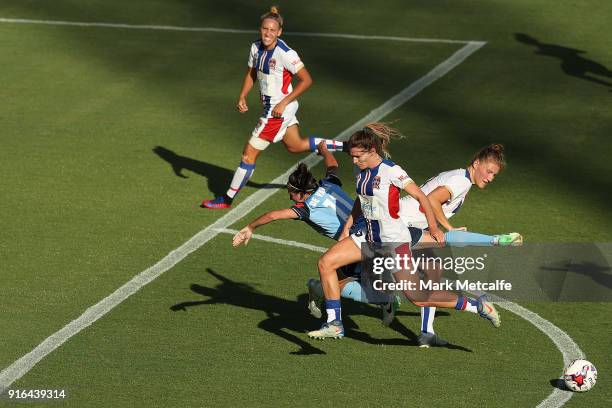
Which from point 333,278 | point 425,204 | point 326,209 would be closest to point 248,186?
point 326,209

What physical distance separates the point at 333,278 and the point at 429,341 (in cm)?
128

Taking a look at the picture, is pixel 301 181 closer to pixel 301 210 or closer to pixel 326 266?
pixel 301 210

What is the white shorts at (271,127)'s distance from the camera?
55.9ft

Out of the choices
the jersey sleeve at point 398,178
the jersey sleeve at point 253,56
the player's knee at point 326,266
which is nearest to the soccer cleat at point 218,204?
the jersey sleeve at point 253,56

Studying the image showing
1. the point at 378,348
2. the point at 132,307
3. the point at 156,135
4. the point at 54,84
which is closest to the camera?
the point at 378,348

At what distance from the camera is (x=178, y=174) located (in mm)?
18609

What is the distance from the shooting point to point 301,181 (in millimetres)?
13086

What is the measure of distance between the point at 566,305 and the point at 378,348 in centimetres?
245

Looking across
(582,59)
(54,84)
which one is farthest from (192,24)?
(582,59)

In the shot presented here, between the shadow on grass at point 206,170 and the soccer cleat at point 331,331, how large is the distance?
5.48 m

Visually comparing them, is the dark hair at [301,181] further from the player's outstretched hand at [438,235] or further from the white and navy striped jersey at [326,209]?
the player's outstretched hand at [438,235]

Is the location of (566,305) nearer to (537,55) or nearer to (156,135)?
(156,135)

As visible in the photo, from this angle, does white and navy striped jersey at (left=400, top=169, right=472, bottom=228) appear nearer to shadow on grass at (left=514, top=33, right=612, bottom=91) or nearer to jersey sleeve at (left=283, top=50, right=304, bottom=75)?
jersey sleeve at (left=283, top=50, right=304, bottom=75)

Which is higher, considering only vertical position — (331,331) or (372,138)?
(372,138)
